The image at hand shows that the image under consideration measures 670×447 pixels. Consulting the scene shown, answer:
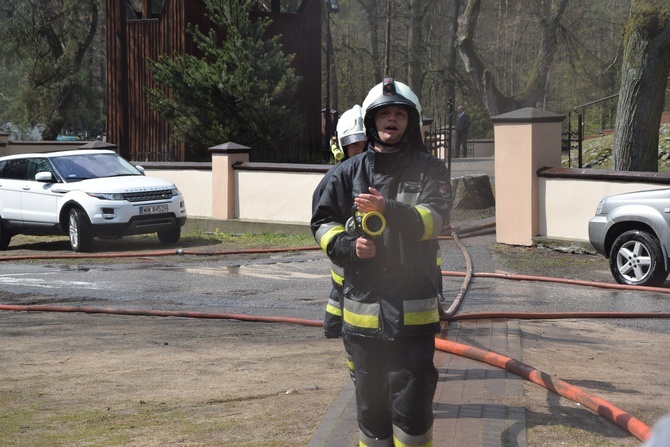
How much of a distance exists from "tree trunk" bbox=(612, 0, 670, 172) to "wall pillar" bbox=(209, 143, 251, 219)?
22.6ft

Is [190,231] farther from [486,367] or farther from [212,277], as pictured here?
[486,367]

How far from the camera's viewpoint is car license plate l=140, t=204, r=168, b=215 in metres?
16.5

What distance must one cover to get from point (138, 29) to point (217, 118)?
17.8 ft

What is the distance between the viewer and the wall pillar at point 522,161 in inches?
586

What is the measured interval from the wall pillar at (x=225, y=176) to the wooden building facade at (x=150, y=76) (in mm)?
6053

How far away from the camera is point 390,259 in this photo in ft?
13.4

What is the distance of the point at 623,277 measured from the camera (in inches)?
451

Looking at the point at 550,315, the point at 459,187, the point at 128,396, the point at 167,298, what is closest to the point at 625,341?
the point at 550,315

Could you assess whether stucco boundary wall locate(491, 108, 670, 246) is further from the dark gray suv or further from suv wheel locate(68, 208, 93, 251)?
suv wheel locate(68, 208, 93, 251)

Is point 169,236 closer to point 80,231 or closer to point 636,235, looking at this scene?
point 80,231

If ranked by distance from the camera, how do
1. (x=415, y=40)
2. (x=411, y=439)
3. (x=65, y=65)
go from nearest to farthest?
(x=411, y=439) → (x=415, y=40) → (x=65, y=65)

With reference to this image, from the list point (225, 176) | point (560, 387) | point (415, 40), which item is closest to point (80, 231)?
point (225, 176)

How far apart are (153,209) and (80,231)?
121cm

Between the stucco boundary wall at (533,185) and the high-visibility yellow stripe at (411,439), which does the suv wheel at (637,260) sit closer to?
the stucco boundary wall at (533,185)
